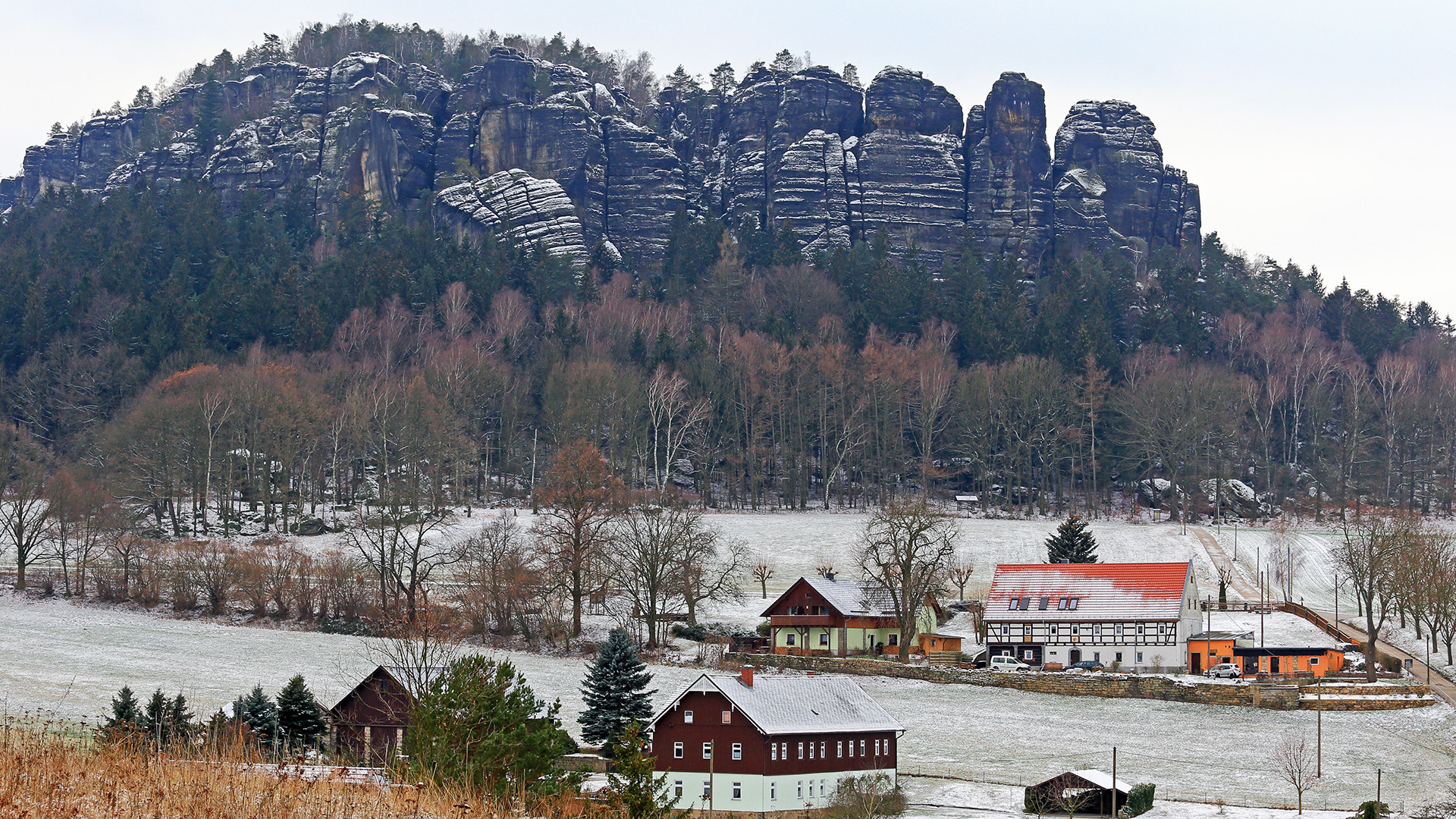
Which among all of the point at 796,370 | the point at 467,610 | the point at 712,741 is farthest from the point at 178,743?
the point at 796,370

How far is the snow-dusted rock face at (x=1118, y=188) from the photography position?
15562 centimetres

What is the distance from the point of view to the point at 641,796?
17.5 metres

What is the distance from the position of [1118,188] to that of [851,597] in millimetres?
103678

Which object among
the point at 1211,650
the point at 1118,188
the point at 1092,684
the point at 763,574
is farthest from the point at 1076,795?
the point at 1118,188

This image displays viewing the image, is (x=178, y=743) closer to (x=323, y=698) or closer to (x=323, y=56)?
(x=323, y=698)

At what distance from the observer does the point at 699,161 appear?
16650 centimetres

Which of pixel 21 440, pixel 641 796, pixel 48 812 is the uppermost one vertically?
→ pixel 21 440

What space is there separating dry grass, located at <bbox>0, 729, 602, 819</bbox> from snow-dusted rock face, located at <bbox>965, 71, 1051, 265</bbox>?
142272mm

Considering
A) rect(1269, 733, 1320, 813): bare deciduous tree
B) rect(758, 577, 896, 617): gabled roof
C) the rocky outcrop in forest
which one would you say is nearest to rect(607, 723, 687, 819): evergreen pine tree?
rect(1269, 733, 1320, 813): bare deciduous tree

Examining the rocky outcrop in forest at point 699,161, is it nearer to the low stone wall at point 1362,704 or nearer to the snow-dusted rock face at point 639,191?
the snow-dusted rock face at point 639,191

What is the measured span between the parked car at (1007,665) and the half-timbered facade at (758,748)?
14946mm

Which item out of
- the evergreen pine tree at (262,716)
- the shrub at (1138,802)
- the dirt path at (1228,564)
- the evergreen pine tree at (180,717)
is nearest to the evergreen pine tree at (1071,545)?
the dirt path at (1228,564)

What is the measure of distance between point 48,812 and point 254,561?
6123 centimetres

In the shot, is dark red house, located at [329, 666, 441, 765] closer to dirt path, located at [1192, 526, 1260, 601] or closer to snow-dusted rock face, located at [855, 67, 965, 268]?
dirt path, located at [1192, 526, 1260, 601]
